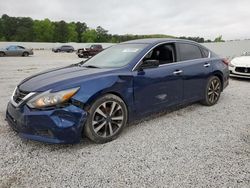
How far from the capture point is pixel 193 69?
4777 millimetres

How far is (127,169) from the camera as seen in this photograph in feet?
9.40

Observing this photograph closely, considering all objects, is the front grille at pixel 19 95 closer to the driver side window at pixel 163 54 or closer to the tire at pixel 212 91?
the driver side window at pixel 163 54

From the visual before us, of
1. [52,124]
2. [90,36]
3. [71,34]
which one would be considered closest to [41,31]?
[71,34]

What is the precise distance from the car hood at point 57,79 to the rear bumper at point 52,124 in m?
0.32

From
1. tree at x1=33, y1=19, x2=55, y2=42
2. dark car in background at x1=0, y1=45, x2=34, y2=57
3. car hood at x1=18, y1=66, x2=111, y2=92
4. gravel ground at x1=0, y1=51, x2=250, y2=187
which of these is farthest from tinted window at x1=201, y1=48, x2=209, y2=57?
tree at x1=33, y1=19, x2=55, y2=42

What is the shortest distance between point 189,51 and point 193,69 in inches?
16.3

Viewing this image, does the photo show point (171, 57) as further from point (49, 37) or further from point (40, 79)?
point (49, 37)

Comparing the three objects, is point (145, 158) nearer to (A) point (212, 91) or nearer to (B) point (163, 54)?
(B) point (163, 54)

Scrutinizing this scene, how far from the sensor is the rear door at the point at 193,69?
4641 millimetres

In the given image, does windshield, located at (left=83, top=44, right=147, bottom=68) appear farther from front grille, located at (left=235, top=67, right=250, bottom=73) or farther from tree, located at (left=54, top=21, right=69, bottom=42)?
tree, located at (left=54, top=21, right=69, bottom=42)

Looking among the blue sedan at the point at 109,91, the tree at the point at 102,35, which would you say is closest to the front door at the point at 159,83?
the blue sedan at the point at 109,91

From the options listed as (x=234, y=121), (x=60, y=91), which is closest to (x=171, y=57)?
(x=234, y=121)

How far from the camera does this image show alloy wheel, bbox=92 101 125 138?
3441 mm

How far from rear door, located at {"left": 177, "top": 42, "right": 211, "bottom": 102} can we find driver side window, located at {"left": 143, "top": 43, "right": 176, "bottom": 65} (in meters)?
0.17
